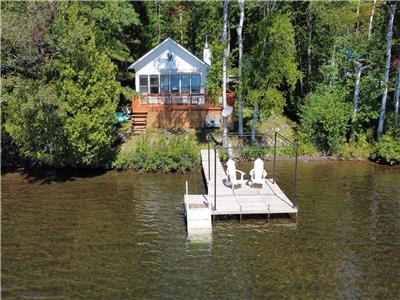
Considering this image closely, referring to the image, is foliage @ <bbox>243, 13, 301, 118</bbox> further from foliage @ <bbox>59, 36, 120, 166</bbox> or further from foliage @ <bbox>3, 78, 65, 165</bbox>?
foliage @ <bbox>3, 78, 65, 165</bbox>

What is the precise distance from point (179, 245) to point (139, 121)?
16.8 metres

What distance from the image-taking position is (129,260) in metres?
16.5

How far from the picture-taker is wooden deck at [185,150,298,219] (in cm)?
1980

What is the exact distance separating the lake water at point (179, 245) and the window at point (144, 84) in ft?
37.8

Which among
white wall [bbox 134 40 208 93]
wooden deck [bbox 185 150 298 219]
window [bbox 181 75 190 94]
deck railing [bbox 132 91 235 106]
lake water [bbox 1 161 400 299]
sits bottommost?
lake water [bbox 1 161 400 299]

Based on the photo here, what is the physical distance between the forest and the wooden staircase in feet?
9.83

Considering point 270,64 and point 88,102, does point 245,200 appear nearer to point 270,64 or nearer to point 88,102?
point 88,102

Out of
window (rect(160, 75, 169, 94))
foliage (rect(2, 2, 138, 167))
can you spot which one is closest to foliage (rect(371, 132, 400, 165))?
window (rect(160, 75, 169, 94))

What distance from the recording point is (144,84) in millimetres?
35062

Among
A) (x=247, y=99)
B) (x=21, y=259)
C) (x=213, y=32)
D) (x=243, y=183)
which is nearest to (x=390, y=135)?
(x=247, y=99)

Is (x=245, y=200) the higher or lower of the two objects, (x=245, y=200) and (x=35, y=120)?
the lower

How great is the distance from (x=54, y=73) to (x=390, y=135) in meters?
20.8

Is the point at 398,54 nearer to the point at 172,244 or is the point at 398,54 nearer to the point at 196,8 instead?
the point at 196,8

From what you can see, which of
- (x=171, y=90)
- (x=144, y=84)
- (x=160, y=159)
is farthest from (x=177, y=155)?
(x=144, y=84)
